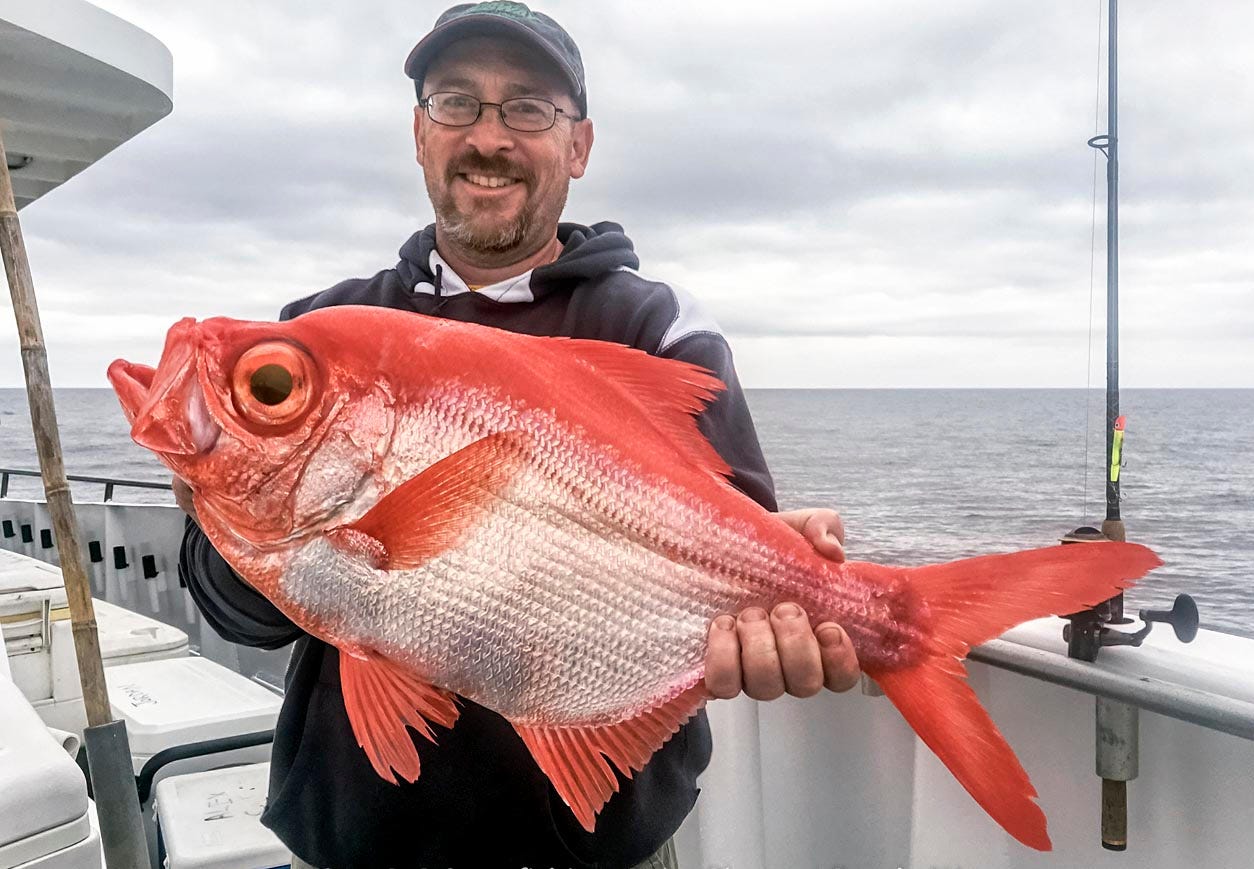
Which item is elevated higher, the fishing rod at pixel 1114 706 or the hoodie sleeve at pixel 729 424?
the hoodie sleeve at pixel 729 424

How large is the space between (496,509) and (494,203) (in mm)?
1051

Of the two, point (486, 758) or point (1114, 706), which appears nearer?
point (486, 758)

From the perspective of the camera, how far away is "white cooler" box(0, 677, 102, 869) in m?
1.98

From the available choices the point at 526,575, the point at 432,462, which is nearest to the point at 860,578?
the point at 526,575

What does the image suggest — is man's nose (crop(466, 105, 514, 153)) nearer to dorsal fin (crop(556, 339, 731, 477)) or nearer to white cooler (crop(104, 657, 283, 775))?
dorsal fin (crop(556, 339, 731, 477))

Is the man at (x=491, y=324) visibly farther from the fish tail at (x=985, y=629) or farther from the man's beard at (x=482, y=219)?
the fish tail at (x=985, y=629)

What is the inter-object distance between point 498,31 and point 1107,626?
6.48 feet

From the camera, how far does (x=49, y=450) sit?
2641 millimetres

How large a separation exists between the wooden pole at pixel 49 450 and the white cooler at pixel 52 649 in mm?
2043

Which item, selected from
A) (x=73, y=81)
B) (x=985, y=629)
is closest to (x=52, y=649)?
(x=73, y=81)

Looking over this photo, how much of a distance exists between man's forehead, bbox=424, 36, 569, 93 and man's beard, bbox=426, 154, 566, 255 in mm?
192

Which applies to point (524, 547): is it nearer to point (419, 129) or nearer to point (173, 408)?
point (173, 408)

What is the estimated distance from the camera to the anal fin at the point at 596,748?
146cm

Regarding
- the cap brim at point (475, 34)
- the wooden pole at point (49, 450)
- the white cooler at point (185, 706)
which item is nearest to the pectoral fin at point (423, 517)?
the cap brim at point (475, 34)
